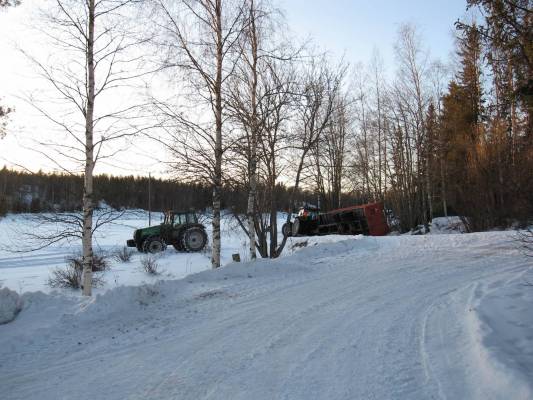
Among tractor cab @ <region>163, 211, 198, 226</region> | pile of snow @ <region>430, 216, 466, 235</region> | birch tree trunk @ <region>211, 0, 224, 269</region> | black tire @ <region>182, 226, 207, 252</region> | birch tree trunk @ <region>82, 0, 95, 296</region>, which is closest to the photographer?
birch tree trunk @ <region>82, 0, 95, 296</region>

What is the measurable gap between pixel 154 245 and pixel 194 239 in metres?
2.05

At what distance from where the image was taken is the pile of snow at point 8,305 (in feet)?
19.0

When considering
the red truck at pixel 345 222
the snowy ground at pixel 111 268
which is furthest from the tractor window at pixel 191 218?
the red truck at pixel 345 222

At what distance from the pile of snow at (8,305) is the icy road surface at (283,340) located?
0.14 m

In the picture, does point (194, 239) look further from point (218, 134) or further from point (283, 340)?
point (283, 340)

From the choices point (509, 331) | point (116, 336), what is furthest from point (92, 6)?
point (509, 331)

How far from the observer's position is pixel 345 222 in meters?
21.0

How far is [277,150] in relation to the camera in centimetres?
1195

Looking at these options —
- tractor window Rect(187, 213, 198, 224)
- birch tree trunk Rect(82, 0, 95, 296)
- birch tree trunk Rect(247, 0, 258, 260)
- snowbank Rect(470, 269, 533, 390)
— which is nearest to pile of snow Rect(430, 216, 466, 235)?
tractor window Rect(187, 213, 198, 224)

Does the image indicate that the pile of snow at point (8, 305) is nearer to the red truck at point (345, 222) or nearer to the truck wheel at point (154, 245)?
the red truck at point (345, 222)

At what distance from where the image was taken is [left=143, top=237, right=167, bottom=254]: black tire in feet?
65.4

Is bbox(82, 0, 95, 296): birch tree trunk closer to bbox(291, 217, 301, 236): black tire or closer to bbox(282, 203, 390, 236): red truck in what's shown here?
bbox(282, 203, 390, 236): red truck

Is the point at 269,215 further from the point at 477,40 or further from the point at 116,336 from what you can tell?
the point at 116,336

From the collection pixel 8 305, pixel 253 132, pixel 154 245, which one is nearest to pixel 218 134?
pixel 253 132
